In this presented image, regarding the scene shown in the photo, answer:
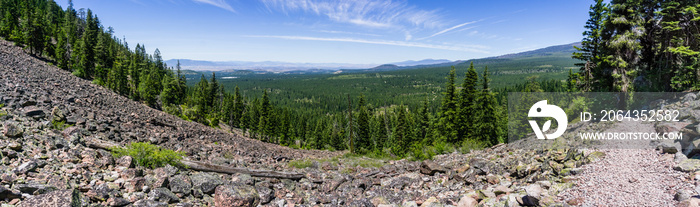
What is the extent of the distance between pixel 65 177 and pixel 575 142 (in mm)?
16782

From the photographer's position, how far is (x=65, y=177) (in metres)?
5.74

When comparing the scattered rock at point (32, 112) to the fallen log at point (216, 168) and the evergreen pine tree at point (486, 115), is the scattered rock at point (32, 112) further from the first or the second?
the evergreen pine tree at point (486, 115)

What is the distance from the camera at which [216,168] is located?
930cm

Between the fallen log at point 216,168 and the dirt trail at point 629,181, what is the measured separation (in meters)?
8.31

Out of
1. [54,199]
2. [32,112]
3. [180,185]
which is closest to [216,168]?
[180,185]

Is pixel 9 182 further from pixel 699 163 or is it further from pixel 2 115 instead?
pixel 699 163

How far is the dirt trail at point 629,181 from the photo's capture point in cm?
668

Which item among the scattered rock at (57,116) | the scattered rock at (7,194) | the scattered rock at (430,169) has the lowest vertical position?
the scattered rock at (430,169)

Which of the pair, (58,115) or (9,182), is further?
(58,115)

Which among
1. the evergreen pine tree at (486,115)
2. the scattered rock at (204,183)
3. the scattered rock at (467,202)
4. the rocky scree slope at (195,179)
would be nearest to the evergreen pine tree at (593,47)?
the evergreen pine tree at (486,115)

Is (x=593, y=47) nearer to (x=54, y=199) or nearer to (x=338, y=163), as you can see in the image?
(x=338, y=163)

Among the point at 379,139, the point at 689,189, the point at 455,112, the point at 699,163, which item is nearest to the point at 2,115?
the point at 689,189

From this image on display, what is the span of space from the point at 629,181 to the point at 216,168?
1187cm

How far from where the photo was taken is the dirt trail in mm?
6683
